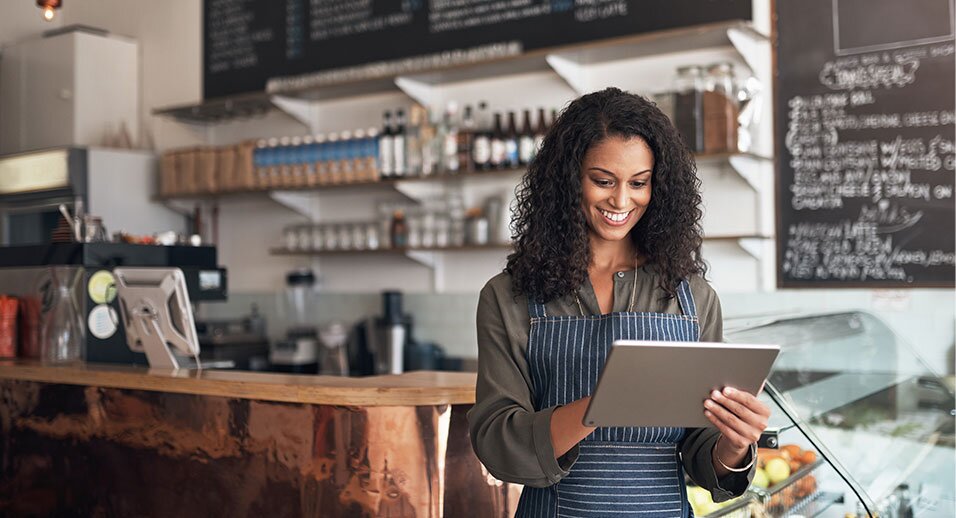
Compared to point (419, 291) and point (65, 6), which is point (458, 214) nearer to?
point (419, 291)

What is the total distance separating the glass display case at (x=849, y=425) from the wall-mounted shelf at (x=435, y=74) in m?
1.30

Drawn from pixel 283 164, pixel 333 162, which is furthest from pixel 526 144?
pixel 283 164

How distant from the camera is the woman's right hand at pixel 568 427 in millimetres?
1484

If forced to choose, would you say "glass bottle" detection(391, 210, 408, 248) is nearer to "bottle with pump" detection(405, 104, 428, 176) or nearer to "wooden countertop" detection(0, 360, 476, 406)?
"bottle with pump" detection(405, 104, 428, 176)

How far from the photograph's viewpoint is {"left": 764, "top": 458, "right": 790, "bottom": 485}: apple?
243cm

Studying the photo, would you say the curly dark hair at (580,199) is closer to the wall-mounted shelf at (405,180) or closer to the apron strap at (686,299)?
the apron strap at (686,299)

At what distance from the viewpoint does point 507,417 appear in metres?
1.58

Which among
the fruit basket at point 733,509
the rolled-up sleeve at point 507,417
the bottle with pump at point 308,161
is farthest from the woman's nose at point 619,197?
the bottle with pump at point 308,161

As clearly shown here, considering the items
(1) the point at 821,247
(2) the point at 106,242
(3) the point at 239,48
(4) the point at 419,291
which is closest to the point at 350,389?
(2) the point at 106,242

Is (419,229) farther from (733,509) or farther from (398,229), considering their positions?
(733,509)

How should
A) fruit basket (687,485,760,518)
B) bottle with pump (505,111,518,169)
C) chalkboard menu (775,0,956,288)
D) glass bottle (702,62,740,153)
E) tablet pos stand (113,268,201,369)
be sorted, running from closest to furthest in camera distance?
1. fruit basket (687,485,760,518)
2. tablet pos stand (113,268,201,369)
3. chalkboard menu (775,0,956,288)
4. glass bottle (702,62,740,153)
5. bottle with pump (505,111,518,169)

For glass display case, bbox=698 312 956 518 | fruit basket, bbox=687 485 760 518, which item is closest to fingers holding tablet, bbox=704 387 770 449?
glass display case, bbox=698 312 956 518

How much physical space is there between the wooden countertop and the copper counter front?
0.03 metres

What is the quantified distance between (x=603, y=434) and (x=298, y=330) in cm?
378
